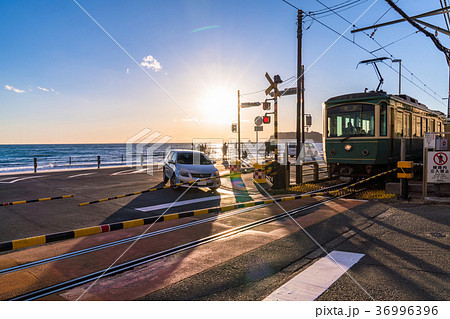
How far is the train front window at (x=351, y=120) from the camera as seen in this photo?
42.6 feet

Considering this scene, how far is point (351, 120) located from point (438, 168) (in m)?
4.38

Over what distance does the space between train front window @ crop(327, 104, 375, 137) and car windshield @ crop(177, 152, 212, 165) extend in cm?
537

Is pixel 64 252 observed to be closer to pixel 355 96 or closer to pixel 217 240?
pixel 217 240

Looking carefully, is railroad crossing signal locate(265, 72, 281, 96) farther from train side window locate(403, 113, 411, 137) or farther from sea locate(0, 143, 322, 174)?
sea locate(0, 143, 322, 174)

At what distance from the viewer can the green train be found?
12.8 meters

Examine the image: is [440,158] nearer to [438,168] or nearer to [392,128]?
[438,168]

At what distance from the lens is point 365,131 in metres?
13.1

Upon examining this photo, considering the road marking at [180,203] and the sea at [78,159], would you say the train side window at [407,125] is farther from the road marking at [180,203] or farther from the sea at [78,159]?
the sea at [78,159]

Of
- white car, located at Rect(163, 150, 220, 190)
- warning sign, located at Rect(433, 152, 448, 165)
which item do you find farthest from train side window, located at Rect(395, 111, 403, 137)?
white car, located at Rect(163, 150, 220, 190)

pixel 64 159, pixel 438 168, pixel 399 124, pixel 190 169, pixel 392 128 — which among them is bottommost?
pixel 64 159

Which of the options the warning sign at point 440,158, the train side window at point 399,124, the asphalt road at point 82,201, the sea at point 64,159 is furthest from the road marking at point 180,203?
the sea at point 64,159

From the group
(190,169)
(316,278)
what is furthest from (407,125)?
(316,278)

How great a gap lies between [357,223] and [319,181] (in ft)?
27.8

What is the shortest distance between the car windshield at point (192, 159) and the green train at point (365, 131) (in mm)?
5200
